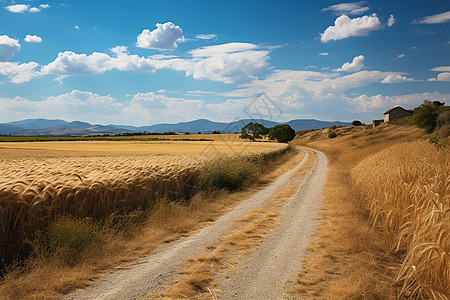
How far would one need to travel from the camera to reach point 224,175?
12195mm

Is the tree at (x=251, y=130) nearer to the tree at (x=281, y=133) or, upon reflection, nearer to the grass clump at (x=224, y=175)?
the grass clump at (x=224, y=175)

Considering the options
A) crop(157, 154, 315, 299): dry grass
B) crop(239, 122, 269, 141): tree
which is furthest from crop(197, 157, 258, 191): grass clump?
crop(239, 122, 269, 141): tree

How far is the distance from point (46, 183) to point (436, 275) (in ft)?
19.9

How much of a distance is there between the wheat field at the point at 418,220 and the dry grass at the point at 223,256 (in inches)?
92.1

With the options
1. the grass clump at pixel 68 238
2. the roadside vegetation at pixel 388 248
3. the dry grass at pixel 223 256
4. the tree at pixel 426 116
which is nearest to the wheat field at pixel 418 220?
the roadside vegetation at pixel 388 248

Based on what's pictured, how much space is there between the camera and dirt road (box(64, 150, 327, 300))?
3.83m

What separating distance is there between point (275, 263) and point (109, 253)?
2875 millimetres

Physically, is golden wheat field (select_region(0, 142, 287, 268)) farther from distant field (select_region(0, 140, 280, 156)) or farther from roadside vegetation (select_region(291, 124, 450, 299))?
distant field (select_region(0, 140, 280, 156))

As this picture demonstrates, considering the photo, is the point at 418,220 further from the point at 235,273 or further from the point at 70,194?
the point at 70,194

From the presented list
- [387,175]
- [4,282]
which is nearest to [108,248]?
[4,282]

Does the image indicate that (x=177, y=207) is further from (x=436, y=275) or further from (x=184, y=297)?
(x=436, y=275)

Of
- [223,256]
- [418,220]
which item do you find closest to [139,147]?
[223,256]

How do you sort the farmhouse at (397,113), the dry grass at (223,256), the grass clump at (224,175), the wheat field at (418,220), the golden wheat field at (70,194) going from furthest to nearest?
the farmhouse at (397,113) → the grass clump at (224,175) → the golden wheat field at (70,194) → the dry grass at (223,256) → the wheat field at (418,220)

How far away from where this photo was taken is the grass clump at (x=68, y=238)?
4.68 meters
